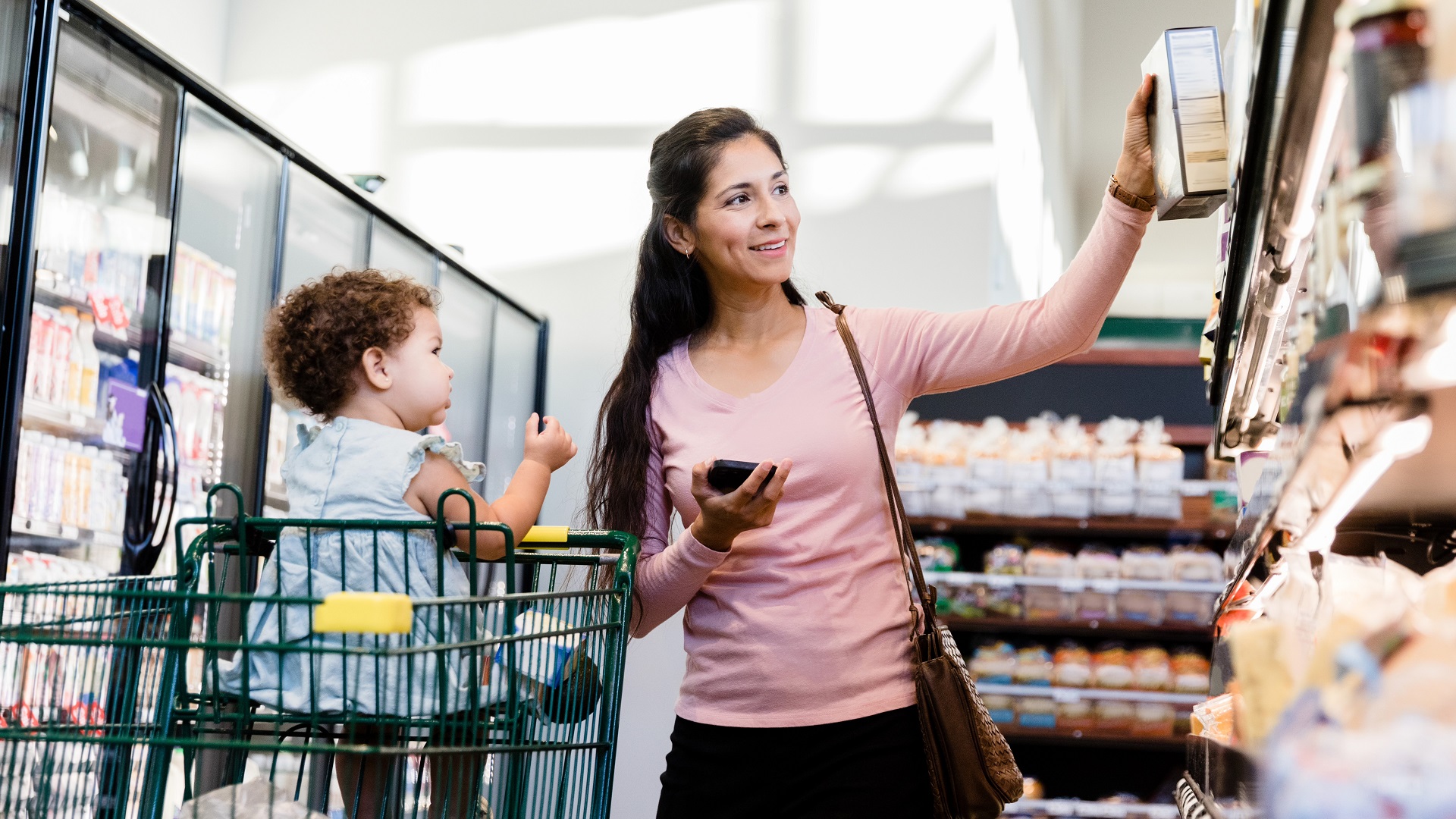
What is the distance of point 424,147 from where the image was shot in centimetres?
574

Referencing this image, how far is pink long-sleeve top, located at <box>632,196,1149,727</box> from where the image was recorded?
1688 mm

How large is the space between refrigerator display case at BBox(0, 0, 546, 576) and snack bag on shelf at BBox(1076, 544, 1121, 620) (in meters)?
2.66

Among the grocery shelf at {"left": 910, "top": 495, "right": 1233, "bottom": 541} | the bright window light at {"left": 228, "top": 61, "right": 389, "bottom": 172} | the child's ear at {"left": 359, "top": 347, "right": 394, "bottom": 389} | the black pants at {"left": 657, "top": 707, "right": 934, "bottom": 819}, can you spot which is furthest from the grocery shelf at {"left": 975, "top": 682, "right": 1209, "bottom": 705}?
the bright window light at {"left": 228, "top": 61, "right": 389, "bottom": 172}

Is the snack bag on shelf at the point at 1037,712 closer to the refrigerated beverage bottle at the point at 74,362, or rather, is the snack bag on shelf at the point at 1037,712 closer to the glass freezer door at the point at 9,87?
the refrigerated beverage bottle at the point at 74,362

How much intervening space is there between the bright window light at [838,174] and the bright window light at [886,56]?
0.45ft

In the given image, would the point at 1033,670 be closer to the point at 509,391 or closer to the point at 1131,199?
the point at 509,391

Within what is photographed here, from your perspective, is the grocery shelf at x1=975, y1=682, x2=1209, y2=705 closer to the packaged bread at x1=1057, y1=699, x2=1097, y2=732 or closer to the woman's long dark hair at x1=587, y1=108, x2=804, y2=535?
the packaged bread at x1=1057, y1=699, x2=1097, y2=732

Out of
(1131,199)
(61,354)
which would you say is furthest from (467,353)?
(1131,199)

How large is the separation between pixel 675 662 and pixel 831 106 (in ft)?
7.79

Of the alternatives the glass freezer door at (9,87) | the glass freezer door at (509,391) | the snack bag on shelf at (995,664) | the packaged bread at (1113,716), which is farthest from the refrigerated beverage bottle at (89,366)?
the packaged bread at (1113,716)

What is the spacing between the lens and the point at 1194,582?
175 inches

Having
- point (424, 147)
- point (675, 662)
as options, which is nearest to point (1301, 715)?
point (675, 662)

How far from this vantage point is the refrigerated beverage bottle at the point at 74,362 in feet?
9.68

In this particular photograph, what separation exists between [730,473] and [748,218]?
1.64 ft
